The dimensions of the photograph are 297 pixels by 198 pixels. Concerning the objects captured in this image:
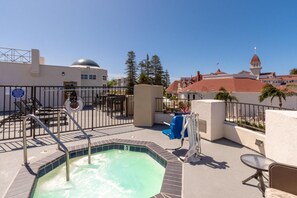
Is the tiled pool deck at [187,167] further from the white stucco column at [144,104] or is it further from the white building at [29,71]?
the white building at [29,71]

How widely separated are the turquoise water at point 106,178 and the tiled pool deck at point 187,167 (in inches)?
12.8

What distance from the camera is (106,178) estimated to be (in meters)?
3.17

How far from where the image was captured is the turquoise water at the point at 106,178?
2682 mm

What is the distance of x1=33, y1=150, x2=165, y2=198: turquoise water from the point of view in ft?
8.80

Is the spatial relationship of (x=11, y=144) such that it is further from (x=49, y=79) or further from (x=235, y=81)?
(x=235, y=81)

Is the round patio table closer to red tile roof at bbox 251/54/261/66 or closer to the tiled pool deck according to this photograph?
the tiled pool deck

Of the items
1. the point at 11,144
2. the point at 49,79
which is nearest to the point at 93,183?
the point at 11,144

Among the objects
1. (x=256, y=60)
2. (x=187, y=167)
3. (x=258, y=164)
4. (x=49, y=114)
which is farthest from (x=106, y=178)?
(x=256, y=60)

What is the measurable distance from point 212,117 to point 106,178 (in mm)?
3272

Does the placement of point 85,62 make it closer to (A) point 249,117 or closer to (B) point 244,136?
(A) point 249,117

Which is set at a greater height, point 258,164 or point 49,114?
point 49,114

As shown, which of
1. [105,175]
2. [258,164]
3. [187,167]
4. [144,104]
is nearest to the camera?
[258,164]

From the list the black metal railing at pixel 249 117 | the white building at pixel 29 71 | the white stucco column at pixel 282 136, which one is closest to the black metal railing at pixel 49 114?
the white building at pixel 29 71

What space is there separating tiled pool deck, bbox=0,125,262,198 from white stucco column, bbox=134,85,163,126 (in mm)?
1409
